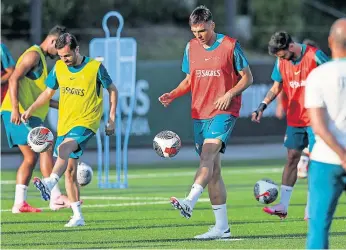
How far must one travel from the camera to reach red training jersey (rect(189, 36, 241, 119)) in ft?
40.9

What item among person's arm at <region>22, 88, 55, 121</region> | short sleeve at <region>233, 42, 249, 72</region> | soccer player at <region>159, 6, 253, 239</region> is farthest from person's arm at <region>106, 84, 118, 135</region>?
short sleeve at <region>233, 42, 249, 72</region>

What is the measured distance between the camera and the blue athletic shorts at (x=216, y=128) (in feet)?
40.5

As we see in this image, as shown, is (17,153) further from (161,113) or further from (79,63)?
(79,63)

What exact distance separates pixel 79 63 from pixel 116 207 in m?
2.86

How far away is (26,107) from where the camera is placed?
612 inches

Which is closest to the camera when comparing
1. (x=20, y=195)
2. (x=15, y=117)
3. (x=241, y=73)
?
(x=241, y=73)

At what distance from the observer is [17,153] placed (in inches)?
1008

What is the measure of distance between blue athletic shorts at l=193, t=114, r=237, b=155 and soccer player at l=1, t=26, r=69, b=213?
3248mm

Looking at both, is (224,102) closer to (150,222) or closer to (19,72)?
(150,222)

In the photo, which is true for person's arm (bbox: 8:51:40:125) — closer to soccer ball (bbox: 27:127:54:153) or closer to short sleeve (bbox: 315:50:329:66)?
soccer ball (bbox: 27:127:54:153)

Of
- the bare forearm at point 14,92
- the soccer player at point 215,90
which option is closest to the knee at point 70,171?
the bare forearm at point 14,92

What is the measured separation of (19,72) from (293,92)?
3457 millimetres

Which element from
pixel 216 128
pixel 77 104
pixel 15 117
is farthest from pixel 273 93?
pixel 15 117

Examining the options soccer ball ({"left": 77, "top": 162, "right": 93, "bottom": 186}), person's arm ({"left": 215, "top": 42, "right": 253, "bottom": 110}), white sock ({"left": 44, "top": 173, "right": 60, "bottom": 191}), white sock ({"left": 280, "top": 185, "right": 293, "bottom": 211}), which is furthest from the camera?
soccer ball ({"left": 77, "top": 162, "right": 93, "bottom": 186})
